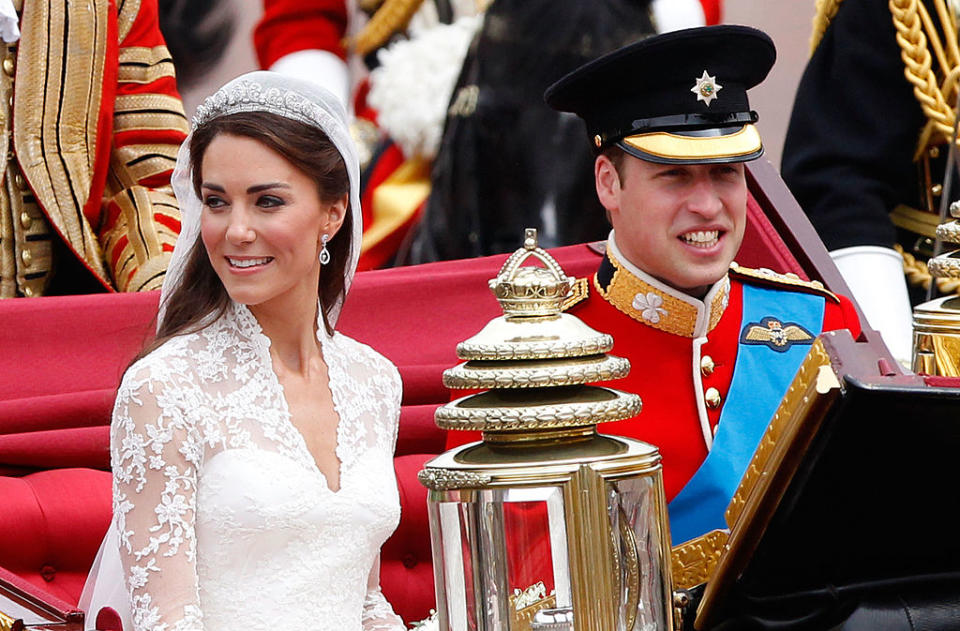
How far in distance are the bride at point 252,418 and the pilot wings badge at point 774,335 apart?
0.47 metres

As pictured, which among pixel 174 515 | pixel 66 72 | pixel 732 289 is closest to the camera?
pixel 174 515

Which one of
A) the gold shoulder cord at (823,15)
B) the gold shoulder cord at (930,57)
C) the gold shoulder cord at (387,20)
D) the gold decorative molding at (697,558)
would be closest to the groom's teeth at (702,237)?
the gold decorative molding at (697,558)

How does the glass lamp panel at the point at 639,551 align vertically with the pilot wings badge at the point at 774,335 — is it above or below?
below

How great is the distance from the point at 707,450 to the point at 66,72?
1330 mm

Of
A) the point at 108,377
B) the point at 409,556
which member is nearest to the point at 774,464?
the point at 409,556

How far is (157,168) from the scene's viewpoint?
9.67 ft

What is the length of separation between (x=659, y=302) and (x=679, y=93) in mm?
256

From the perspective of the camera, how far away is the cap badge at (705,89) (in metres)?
2.00

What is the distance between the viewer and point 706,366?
2.11m

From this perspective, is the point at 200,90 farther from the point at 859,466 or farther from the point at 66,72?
the point at 859,466

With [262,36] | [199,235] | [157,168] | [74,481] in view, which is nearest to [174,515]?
[199,235]

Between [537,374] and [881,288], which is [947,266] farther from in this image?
[881,288]

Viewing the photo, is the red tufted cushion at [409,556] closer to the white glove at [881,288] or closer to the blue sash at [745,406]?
the blue sash at [745,406]

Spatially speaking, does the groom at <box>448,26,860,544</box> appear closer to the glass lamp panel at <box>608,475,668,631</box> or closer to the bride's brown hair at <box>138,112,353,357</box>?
the bride's brown hair at <box>138,112,353,357</box>
